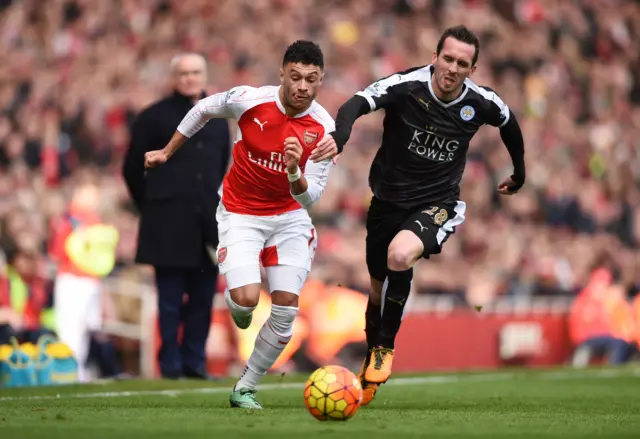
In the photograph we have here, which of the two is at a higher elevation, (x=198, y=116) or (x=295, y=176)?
(x=198, y=116)

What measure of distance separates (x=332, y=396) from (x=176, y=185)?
186 inches

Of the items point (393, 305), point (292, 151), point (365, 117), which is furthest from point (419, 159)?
point (365, 117)

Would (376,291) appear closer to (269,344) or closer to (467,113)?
(269,344)

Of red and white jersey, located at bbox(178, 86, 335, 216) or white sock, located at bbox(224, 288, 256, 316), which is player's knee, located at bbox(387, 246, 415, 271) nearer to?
red and white jersey, located at bbox(178, 86, 335, 216)

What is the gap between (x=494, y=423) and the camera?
7453 millimetres

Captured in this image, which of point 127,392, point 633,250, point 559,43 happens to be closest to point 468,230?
point 633,250

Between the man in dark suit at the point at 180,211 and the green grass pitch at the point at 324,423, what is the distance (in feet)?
1.87

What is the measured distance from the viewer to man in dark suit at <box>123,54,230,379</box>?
11617 mm

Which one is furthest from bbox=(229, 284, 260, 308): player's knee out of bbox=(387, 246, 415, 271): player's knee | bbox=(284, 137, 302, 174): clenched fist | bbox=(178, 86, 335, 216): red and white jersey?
bbox=(284, 137, 302, 174): clenched fist

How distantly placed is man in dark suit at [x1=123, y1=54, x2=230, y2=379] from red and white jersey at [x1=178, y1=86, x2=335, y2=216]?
287 centimetres

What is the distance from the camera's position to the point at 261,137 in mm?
8602

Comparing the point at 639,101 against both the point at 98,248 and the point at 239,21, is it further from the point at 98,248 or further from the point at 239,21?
the point at 98,248

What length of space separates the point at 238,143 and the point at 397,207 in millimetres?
1249

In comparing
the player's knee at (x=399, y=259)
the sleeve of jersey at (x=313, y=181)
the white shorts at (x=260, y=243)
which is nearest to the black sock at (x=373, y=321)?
the player's knee at (x=399, y=259)
